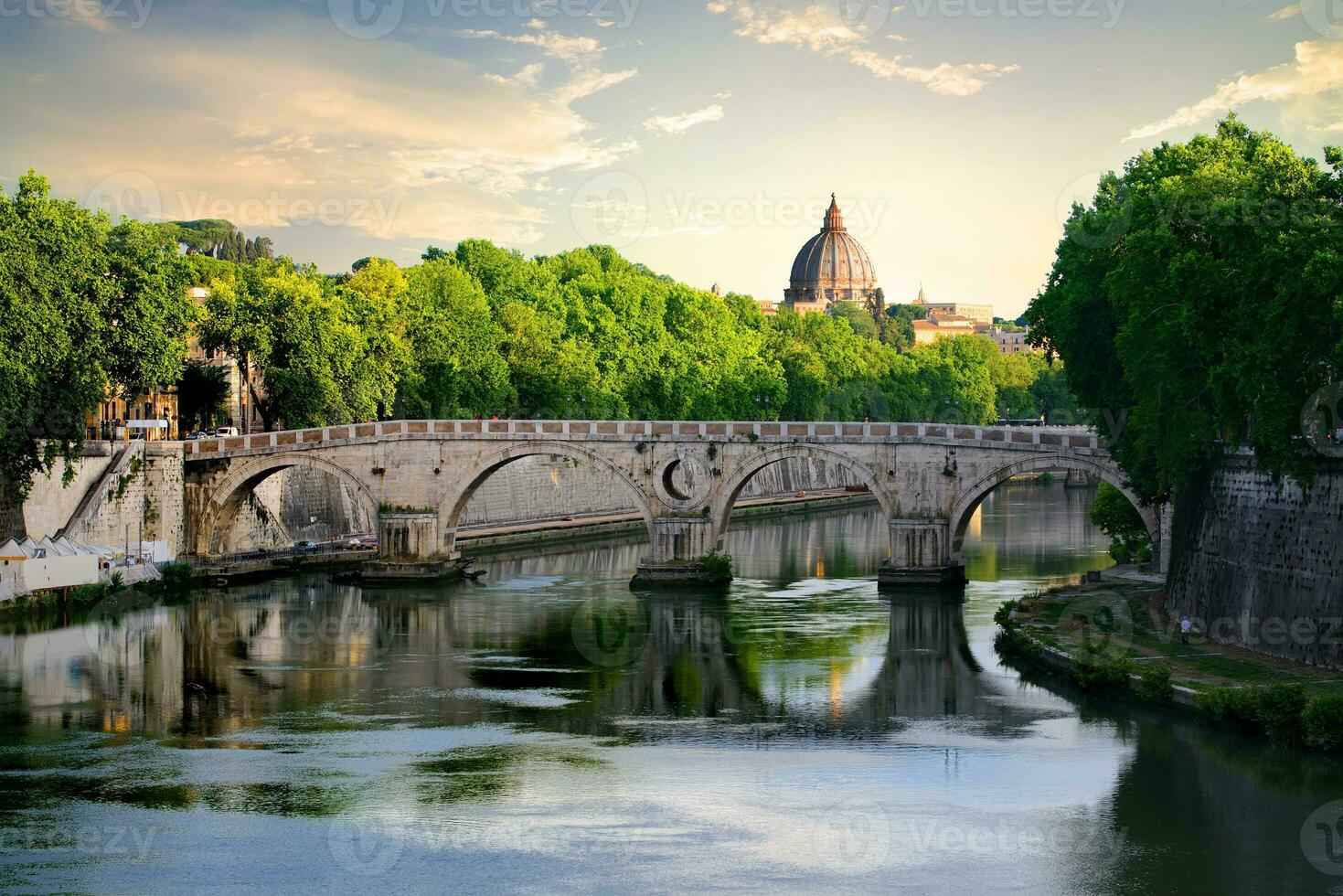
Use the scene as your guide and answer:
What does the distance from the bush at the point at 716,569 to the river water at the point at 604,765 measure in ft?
22.6

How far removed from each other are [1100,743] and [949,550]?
85.0ft

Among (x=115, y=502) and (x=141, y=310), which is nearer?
(x=141, y=310)

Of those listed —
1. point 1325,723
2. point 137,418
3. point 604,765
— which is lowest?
point 604,765

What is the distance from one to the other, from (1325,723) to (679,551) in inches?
1330

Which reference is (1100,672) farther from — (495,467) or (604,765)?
(495,467)

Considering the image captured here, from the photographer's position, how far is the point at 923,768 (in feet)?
117

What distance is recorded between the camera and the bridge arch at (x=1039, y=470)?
57656 mm

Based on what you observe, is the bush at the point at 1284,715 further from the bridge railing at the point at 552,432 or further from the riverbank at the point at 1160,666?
the bridge railing at the point at 552,432

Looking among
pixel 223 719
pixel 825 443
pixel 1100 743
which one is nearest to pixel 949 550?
pixel 825 443

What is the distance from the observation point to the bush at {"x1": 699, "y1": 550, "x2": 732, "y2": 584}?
64.7 meters

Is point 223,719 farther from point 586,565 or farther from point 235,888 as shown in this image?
point 586,565

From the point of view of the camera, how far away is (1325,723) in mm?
34375

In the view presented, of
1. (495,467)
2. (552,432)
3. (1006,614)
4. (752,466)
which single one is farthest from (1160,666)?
(495,467)

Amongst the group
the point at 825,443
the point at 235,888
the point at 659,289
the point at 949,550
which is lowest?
the point at 235,888
